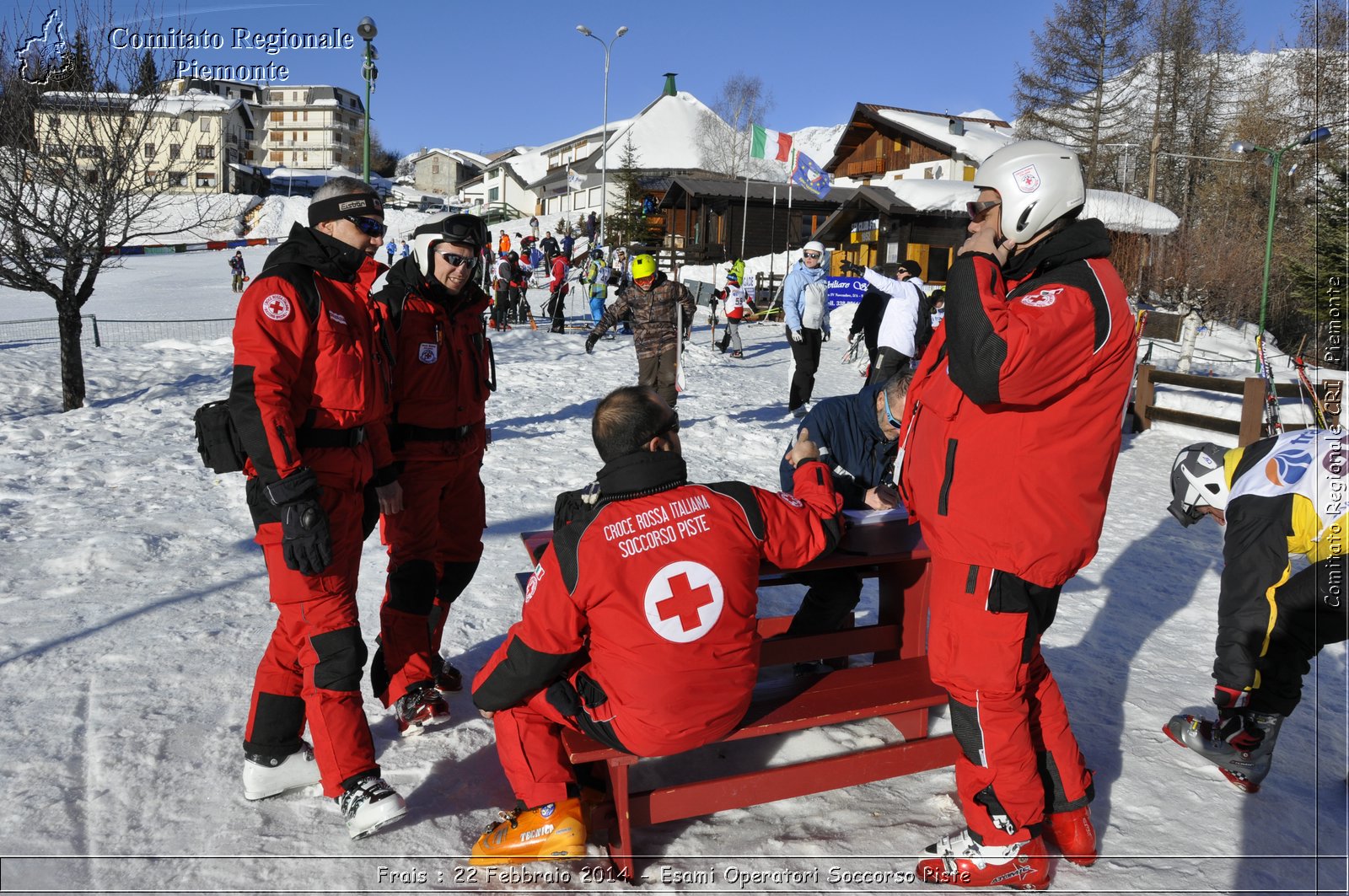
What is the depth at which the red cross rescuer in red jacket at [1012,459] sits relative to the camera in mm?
2262

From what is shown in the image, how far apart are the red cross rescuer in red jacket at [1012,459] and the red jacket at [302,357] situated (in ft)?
6.10

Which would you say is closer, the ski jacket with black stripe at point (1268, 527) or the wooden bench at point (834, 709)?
the wooden bench at point (834, 709)

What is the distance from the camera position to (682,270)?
3675 cm

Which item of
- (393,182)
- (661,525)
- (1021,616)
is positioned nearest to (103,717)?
(661,525)

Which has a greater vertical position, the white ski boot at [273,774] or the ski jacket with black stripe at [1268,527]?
the ski jacket with black stripe at [1268,527]

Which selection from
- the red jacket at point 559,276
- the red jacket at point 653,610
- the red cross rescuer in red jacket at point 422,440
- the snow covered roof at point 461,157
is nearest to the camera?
the red jacket at point 653,610

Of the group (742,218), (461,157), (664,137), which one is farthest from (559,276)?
(461,157)

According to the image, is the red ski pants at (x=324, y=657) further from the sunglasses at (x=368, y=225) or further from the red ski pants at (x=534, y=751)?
the sunglasses at (x=368, y=225)

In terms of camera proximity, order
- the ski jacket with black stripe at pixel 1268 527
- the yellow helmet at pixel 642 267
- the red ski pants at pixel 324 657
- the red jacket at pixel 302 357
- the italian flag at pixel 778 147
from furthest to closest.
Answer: the italian flag at pixel 778 147, the yellow helmet at pixel 642 267, the ski jacket with black stripe at pixel 1268 527, the red ski pants at pixel 324 657, the red jacket at pixel 302 357

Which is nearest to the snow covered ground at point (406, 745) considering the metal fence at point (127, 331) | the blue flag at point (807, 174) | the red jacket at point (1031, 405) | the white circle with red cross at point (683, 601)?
the white circle with red cross at point (683, 601)

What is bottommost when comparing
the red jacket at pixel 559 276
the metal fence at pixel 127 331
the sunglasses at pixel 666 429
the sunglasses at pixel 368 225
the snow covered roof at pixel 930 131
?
the metal fence at pixel 127 331

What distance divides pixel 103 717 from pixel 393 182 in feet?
314

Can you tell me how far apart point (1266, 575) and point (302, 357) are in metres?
3.48

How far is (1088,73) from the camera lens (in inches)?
1399
